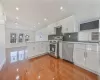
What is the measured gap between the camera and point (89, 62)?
2.54 meters

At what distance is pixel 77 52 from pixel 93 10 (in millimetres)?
1739

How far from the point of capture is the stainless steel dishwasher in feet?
11.5

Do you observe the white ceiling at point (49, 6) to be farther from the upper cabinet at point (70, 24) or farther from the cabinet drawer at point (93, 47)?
the cabinet drawer at point (93, 47)

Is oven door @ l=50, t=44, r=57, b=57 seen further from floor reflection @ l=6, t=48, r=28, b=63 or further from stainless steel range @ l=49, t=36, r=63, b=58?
floor reflection @ l=6, t=48, r=28, b=63

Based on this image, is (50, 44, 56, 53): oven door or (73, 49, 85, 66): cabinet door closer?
(73, 49, 85, 66): cabinet door

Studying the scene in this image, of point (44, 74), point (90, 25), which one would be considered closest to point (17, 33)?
point (44, 74)

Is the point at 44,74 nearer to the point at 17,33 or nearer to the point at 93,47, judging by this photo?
the point at 93,47

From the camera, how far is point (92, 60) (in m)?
2.45

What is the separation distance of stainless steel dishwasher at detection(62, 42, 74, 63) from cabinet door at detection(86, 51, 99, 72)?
0.94 metres

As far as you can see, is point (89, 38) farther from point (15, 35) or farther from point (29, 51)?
point (15, 35)

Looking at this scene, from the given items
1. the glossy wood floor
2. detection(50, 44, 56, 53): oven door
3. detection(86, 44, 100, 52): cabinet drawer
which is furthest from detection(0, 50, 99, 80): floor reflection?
detection(50, 44, 56, 53): oven door

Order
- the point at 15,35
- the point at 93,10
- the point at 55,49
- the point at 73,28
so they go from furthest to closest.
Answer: the point at 15,35
the point at 55,49
the point at 73,28
the point at 93,10

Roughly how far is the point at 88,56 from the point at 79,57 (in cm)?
44

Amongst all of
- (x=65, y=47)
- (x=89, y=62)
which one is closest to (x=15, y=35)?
(x=65, y=47)
